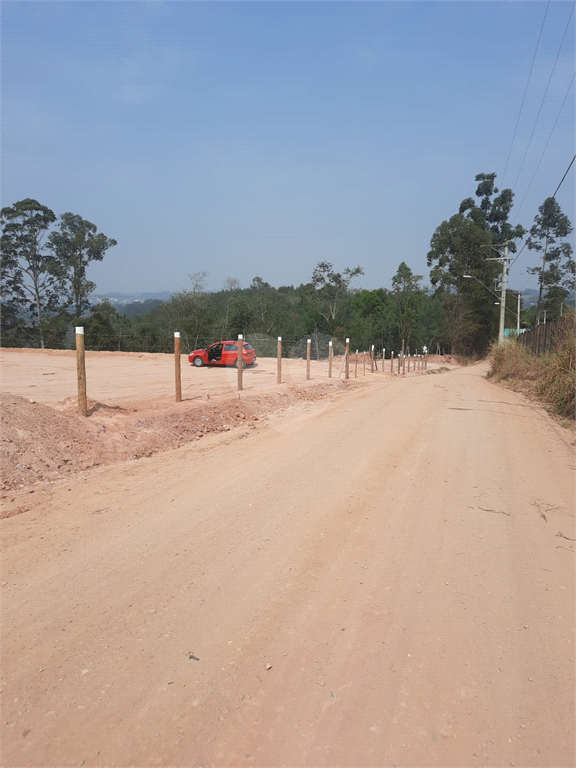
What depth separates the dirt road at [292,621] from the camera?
7.32 ft

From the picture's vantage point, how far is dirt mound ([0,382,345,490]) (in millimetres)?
5805

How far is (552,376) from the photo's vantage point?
1156 cm

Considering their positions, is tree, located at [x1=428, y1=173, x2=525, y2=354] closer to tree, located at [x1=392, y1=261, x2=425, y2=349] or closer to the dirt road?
tree, located at [x1=392, y1=261, x2=425, y2=349]

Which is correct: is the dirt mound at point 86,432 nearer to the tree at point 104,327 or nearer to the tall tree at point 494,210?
the tree at point 104,327

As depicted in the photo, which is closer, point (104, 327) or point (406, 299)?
point (104, 327)

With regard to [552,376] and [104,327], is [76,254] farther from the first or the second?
[552,376]

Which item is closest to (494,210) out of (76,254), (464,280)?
(464,280)

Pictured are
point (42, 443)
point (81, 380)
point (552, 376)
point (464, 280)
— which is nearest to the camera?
point (42, 443)

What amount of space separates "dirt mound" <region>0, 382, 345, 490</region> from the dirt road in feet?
1.91

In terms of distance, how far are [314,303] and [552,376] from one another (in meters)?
51.6

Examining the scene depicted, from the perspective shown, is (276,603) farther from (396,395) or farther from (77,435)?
(396,395)

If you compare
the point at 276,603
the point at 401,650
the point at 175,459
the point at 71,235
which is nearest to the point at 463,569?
the point at 401,650

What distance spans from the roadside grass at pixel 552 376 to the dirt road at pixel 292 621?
5140mm

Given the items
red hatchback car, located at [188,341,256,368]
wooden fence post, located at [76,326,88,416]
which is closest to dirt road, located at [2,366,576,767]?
wooden fence post, located at [76,326,88,416]
